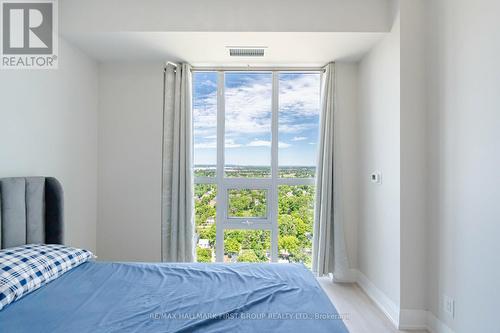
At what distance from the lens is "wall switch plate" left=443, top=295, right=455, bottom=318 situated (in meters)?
1.95

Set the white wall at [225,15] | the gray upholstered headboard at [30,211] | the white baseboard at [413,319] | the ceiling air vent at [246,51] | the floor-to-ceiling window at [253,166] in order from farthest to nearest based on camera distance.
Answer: the floor-to-ceiling window at [253,166] → the ceiling air vent at [246,51] → the white wall at [225,15] → the white baseboard at [413,319] → the gray upholstered headboard at [30,211]

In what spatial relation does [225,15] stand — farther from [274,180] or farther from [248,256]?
[248,256]

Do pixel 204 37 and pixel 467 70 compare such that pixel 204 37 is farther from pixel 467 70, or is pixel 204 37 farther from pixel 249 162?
pixel 467 70

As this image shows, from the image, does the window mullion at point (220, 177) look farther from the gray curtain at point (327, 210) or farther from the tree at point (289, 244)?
the gray curtain at point (327, 210)

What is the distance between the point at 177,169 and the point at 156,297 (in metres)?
1.69

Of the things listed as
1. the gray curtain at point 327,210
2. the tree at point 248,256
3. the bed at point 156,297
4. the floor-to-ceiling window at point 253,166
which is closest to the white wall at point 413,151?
the gray curtain at point 327,210

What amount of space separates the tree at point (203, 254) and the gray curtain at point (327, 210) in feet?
3.81

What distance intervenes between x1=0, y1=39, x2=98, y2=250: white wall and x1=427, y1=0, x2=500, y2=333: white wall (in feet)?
10.1

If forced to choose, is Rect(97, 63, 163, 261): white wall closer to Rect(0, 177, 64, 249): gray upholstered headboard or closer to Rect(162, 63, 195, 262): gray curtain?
Rect(162, 63, 195, 262): gray curtain

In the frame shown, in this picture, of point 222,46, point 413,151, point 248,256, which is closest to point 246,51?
point 222,46

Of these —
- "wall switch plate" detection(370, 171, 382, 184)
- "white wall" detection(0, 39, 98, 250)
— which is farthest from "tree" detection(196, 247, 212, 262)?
"wall switch plate" detection(370, 171, 382, 184)

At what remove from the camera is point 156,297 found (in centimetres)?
147

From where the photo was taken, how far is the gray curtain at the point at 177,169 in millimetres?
2986

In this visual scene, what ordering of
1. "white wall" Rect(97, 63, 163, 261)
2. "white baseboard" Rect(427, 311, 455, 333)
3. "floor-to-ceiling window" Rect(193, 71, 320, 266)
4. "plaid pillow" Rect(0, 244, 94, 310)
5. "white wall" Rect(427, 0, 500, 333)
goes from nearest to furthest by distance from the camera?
"plaid pillow" Rect(0, 244, 94, 310) < "white wall" Rect(427, 0, 500, 333) < "white baseboard" Rect(427, 311, 455, 333) < "white wall" Rect(97, 63, 163, 261) < "floor-to-ceiling window" Rect(193, 71, 320, 266)
